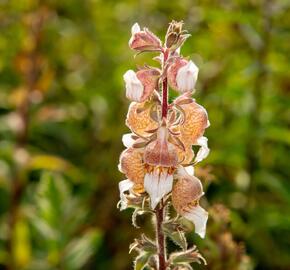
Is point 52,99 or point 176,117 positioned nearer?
point 176,117

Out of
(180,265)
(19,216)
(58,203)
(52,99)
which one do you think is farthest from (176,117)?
(52,99)

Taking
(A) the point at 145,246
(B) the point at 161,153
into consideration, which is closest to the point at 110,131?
(A) the point at 145,246

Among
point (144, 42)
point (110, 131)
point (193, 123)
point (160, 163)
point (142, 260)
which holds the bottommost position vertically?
point (142, 260)

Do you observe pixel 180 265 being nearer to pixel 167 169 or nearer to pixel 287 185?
pixel 167 169

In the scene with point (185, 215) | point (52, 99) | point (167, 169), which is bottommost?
point (185, 215)

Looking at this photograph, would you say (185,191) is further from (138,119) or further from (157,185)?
(138,119)

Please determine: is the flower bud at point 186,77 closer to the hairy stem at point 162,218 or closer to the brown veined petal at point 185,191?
the hairy stem at point 162,218
